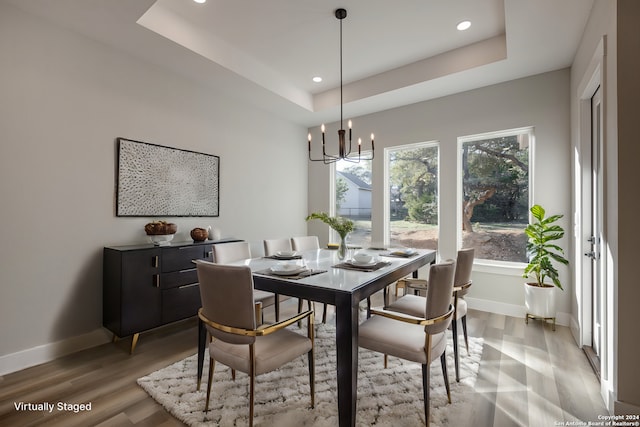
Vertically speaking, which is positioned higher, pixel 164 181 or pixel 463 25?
pixel 463 25

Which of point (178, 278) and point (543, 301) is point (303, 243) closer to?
point (178, 278)

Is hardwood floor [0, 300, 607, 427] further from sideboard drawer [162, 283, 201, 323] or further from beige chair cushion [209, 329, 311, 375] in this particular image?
beige chair cushion [209, 329, 311, 375]

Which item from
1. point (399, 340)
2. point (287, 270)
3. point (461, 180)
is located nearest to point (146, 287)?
point (287, 270)

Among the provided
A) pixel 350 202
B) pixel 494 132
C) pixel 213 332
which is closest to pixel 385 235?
pixel 350 202

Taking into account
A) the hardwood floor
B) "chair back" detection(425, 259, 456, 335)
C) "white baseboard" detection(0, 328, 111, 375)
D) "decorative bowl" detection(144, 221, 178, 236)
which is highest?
"decorative bowl" detection(144, 221, 178, 236)

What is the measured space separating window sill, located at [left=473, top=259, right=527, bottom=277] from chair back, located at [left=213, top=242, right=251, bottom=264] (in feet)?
9.58

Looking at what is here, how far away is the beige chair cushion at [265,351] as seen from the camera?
1657mm

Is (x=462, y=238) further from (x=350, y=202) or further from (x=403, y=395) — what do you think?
(x=403, y=395)

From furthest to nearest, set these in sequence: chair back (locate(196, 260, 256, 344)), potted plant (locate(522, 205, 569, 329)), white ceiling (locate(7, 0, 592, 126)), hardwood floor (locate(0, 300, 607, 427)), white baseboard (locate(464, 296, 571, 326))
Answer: white baseboard (locate(464, 296, 571, 326)) → potted plant (locate(522, 205, 569, 329)) → white ceiling (locate(7, 0, 592, 126)) → hardwood floor (locate(0, 300, 607, 427)) → chair back (locate(196, 260, 256, 344))

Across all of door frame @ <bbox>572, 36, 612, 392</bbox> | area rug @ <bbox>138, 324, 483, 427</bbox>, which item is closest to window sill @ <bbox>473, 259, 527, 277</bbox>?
door frame @ <bbox>572, 36, 612, 392</bbox>

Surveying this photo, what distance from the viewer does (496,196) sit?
3.82 meters

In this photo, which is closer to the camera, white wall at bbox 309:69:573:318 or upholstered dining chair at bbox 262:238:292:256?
upholstered dining chair at bbox 262:238:292:256

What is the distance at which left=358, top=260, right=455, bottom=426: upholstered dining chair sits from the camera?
1.72 meters

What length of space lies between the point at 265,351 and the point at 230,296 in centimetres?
38
